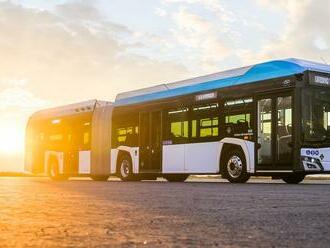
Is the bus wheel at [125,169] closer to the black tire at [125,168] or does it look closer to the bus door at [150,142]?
the black tire at [125,168]

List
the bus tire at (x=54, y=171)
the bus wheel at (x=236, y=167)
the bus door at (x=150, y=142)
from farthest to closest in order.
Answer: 1. the bus tire at (x=54, y=171)
2. the bus door at (x=150, y=142)
3. the bus wheel at (x=236, y=167)

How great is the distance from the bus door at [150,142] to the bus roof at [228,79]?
2.24 ft

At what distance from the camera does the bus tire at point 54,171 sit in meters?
26.0

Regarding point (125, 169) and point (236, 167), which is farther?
point (125, 169)

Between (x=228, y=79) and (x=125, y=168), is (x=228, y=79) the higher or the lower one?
the higher one

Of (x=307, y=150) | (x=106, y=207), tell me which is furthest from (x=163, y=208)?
(x=307, y=150)

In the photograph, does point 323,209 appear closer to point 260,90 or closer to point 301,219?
point 301,219

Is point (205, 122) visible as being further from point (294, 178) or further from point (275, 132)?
point (294, 178)


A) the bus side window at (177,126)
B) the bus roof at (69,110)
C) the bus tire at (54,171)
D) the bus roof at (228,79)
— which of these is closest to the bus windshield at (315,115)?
the bus roof at (228,79)

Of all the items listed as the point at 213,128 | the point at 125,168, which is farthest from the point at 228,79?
the point at 125,168

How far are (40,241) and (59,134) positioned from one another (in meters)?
21.4

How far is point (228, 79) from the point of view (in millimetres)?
17797

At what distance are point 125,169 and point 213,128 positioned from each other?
5278mm

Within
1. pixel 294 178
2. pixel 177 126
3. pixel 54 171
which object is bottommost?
pixel 294 178
